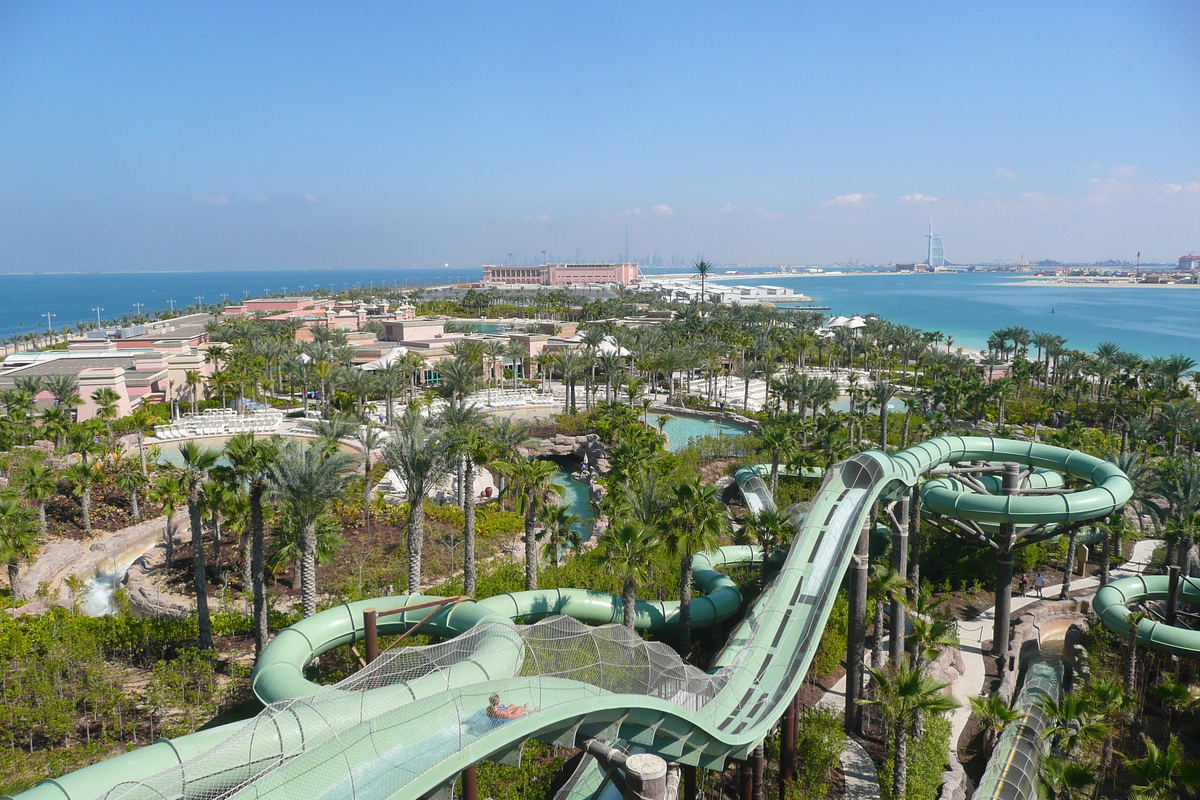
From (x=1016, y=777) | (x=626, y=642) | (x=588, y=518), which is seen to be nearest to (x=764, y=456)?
(x=588, y=518)

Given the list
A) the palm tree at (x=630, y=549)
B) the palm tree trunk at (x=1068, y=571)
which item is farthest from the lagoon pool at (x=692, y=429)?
the palm tree at (x=630, y=549)

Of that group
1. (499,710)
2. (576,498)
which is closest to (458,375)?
(576,498)

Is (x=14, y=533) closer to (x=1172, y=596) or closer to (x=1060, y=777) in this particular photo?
(x=1060, y=777)

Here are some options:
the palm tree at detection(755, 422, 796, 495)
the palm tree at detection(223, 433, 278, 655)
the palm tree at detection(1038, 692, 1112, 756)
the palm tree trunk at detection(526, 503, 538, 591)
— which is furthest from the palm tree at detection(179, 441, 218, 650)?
the palm tree at detection(755, 422, 796, 495)

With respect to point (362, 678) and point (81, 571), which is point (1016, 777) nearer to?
point (362, 678)

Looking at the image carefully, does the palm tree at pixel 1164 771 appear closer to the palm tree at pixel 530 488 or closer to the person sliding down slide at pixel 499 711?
the person sliding down slide at pixel 499 711

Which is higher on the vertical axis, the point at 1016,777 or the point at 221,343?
the point at 221,343
